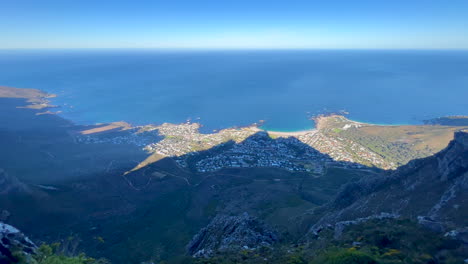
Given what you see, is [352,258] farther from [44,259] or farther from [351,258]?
[44,259]

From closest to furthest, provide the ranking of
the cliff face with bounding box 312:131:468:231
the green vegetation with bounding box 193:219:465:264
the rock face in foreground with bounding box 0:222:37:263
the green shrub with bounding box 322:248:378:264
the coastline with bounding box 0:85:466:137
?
the rock face in foreground with bounding box 0:222:37:263 < the green shrub with bounding box 322:248:378:264 < the green vegetation with bounding box 193:219:465:264 < the cliff face with bounding box 312:131:468:231 < the coastline with bounding box 0:85:466:137

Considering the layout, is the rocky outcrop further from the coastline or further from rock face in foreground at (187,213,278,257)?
the coastline

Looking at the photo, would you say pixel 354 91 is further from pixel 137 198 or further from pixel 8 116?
pixel 8 116

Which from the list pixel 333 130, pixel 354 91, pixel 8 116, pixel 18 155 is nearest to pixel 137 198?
pixel 18 155

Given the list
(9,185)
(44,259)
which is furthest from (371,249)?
(9,185)

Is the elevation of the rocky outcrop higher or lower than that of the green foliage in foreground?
lower

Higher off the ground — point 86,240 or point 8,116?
point 8,116

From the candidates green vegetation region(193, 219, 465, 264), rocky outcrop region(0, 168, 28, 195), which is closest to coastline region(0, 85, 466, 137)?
rocky outcrop region(0, 168, 28, 195)
